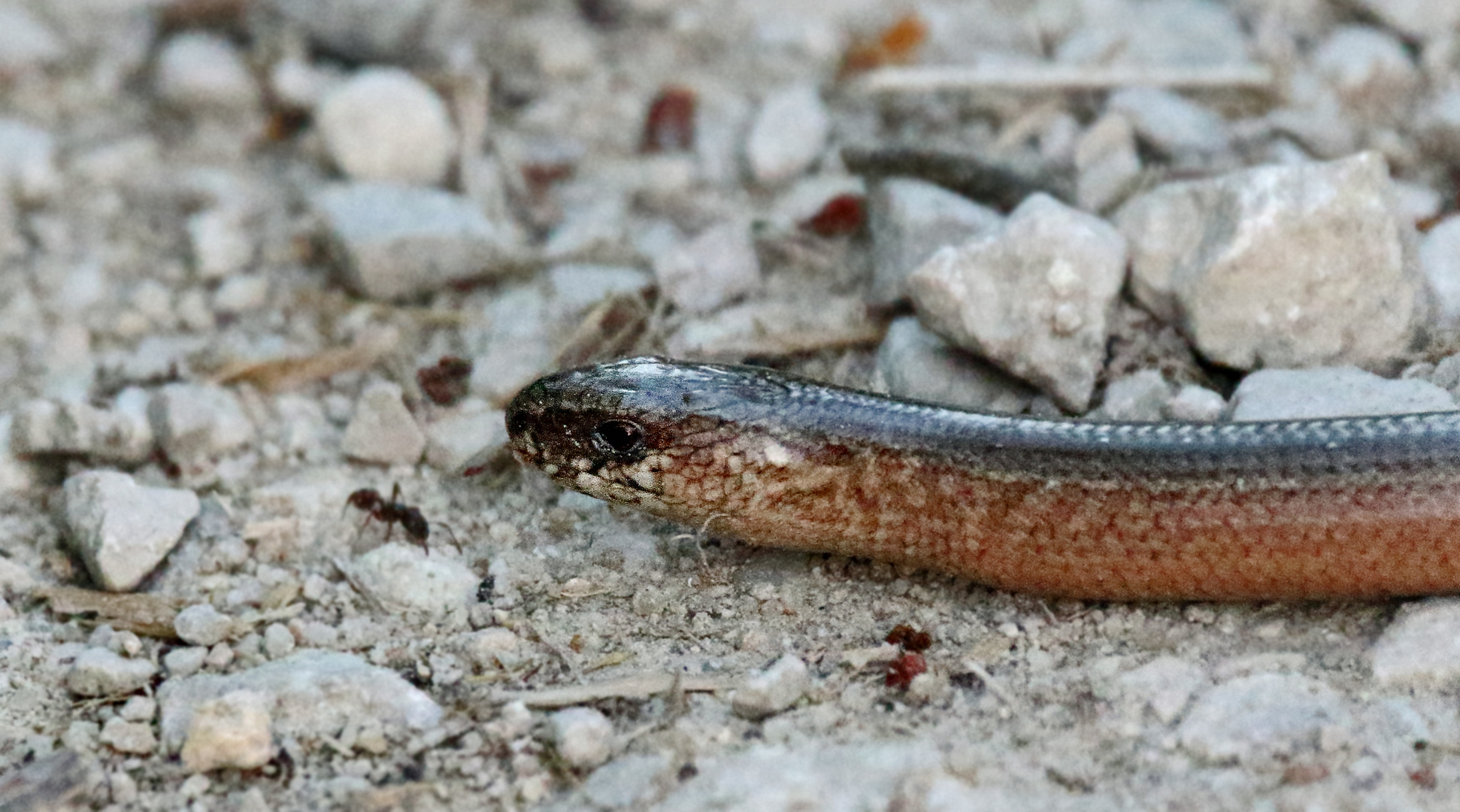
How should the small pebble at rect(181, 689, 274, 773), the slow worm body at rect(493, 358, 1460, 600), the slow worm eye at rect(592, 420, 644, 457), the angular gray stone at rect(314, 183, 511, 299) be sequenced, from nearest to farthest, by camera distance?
the small pebble at rect(181, 689, 274, 773)
the slow worm body at rect(493, 358, 1460, 600)
the slow worm eye at rect(592, 420, 644, 457)
the angular gray stone at rect(314, 183, 511, 299)

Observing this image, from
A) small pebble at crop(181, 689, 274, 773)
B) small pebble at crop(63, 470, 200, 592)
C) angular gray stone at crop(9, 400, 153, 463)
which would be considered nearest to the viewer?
small pebble at crop(181, 689, 274, 773)

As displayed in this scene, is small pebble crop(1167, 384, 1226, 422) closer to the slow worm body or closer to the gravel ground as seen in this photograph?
the gravel ground

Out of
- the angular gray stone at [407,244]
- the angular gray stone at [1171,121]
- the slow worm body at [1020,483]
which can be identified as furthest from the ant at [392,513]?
the angular gray stone at [1171,121]

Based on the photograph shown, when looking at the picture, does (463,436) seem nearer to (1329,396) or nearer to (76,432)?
(76,432)

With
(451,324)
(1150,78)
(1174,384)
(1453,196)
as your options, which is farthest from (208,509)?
(1453,196)

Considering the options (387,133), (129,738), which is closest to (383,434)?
(129,738)

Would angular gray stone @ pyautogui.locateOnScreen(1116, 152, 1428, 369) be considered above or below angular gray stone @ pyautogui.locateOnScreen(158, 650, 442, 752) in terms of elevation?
above

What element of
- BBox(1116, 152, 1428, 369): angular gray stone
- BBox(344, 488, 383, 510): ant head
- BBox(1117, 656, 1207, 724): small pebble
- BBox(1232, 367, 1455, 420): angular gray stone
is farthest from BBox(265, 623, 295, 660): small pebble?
BBox(1116, 152, 1428, 369): angular gray stone
